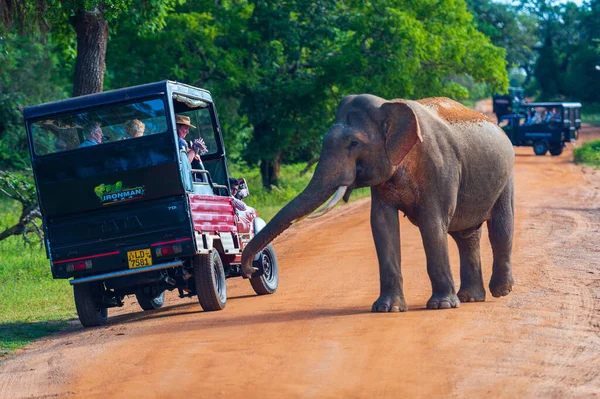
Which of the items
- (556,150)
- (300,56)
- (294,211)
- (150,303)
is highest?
(300,56)

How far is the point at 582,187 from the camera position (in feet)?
94.8

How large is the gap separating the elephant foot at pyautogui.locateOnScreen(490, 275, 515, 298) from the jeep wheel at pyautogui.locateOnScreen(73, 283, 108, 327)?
15.0 feet

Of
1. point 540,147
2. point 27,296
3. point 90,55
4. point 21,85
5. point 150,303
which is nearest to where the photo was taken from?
point 150,303

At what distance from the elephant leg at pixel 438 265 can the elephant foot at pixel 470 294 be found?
971 millimetres

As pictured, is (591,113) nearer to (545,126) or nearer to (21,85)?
(545,126)

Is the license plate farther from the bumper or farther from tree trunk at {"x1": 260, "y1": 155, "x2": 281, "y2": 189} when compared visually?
tree trunk at {"x1": 260, "y1": 155, "x2": 281, "y2": 189}

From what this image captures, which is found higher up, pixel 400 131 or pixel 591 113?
pixel 400 131

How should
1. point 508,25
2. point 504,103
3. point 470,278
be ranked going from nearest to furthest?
point 470,278 < point 504,103 < point 508,25

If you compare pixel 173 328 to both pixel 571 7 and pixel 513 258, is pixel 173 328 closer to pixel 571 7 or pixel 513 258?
pixel 513 258

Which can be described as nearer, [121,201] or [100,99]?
[121,201]

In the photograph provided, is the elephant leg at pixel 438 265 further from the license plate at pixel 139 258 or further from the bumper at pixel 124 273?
the license plate at pixel 139 258

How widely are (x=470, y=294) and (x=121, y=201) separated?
4.06 metres

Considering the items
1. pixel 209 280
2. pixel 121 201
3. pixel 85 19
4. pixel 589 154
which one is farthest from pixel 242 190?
pixel 589 154

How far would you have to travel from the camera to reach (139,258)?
11.5 metres
